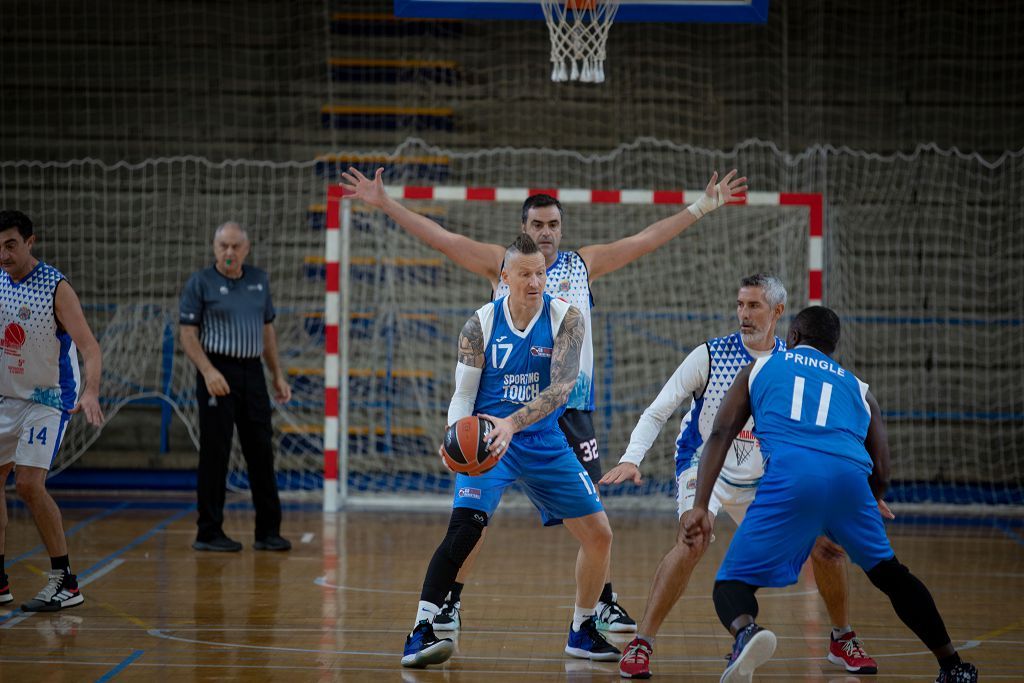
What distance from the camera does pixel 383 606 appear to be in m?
6.49

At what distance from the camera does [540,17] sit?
8305 millimetres

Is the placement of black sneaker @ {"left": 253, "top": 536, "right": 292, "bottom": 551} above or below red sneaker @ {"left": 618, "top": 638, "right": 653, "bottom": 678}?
below

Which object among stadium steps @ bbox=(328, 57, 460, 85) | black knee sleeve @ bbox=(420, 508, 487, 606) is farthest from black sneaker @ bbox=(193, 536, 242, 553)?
stadium steps @ bbox=(328, 57, 460, 85)

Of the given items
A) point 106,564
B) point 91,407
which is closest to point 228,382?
point 106,564

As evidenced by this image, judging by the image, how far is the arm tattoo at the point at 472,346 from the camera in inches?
198

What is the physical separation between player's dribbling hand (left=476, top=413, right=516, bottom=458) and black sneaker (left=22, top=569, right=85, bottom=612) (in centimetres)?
287

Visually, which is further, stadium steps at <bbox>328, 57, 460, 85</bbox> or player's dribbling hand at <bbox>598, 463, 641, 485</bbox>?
stadium steps at <bbox>328, 57, 460, 85</bbox>

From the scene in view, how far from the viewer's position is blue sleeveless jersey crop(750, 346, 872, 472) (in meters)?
4.39

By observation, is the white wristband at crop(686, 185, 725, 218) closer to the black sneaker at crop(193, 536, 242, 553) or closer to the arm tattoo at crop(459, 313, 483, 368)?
the arm tattoo at crop(459, 313, 483, 368)

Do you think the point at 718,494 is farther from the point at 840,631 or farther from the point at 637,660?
the point at 637,660

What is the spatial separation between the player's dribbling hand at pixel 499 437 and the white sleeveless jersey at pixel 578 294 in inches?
44.2

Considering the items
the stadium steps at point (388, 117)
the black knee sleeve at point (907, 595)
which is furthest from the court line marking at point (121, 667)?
the stadium steps at point (388, 117)

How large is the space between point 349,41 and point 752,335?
9.24 m

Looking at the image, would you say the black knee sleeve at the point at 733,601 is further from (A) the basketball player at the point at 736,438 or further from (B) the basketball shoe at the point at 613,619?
(B) the basketball shoe at the point at 613,619
